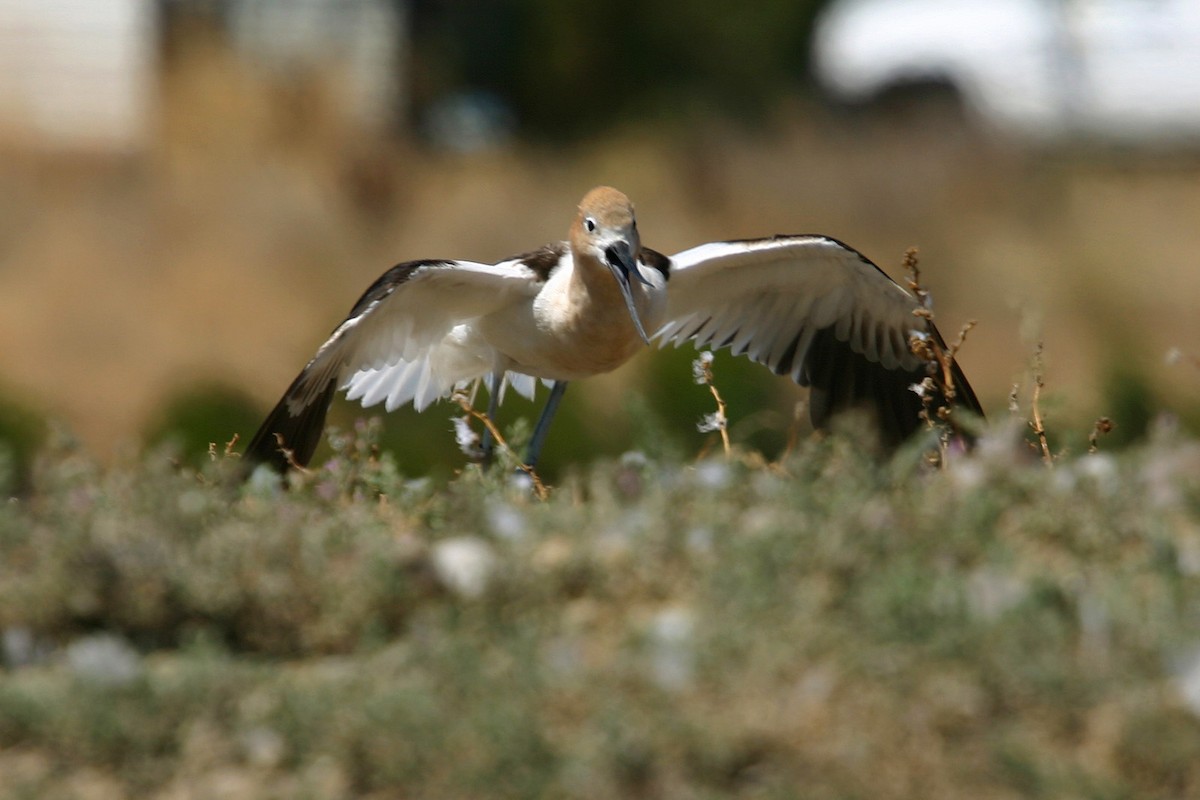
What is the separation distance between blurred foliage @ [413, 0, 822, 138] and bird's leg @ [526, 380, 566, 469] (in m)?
16.6

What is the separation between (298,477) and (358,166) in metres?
13.4

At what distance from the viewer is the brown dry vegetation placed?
12.3 m

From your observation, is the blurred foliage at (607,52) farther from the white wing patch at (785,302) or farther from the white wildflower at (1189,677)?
the white wildflower at (1189,677)

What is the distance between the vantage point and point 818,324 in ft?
20.5

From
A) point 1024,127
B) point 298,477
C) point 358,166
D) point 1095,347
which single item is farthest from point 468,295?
point 1024,127

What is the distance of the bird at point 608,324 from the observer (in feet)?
17.6

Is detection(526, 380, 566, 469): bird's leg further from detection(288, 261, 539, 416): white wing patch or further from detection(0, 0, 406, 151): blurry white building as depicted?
detection(0, 0, 406, 151): blurry white building

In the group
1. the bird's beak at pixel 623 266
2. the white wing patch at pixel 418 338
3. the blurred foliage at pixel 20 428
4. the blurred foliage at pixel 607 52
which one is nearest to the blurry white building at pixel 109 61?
the blurred foliage at pixel 607 52

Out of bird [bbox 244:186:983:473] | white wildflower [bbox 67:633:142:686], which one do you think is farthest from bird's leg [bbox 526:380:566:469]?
white wildflower [bbox 67:633:142:686]

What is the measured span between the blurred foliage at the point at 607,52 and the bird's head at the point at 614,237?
1759 centimetres

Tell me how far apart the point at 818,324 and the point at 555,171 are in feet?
40.8

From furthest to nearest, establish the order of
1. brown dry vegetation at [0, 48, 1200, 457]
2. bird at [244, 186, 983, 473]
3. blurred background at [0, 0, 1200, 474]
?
1. brown dry vegetation at [0, 48, 1200, 457]
2. blurred background at [0, 0, 1200, 474]
3. bird at [244, 186, 983, 473]

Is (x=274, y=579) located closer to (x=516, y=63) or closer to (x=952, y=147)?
(x=952, y=147)

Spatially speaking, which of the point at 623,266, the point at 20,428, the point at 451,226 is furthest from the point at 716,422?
the point at 451,226
